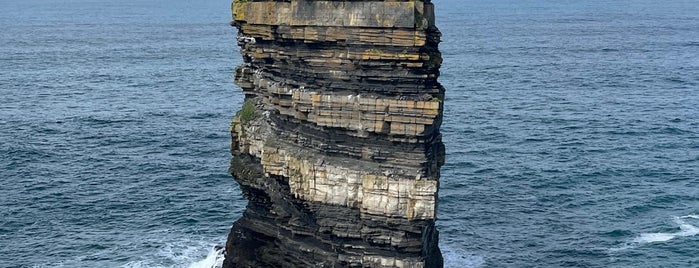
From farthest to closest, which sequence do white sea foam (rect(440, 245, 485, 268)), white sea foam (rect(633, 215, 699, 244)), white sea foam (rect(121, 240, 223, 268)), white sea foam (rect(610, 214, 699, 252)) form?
white sea foam (rect(633, 215, 699, 244)), white sea foam (rect(610, 214, 699, 252)), white sea foam (rect(121, 240, 223, 268)), white sea foam (rect(440, 245, 485, 268))

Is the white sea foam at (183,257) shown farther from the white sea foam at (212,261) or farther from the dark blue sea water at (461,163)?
the dark blue sea water at (461,163)

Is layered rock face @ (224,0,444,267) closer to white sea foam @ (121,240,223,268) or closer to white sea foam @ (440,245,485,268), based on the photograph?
white sea foam @ (440,245,485,268)

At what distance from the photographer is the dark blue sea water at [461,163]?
199ft

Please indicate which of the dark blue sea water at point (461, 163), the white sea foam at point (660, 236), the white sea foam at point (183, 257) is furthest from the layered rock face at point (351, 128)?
the white sea foam at point (660, 236)

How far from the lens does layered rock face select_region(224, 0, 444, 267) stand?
40.7 meters

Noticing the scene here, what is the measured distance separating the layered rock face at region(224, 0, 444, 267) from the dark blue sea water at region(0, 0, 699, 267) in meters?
15.2

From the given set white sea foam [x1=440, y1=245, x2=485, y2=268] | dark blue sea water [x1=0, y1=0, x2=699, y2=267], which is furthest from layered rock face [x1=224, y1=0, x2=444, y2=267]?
dark blue sea water [x1=0, y1=0, x2=699, y2=267]

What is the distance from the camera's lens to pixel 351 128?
42.4 metres

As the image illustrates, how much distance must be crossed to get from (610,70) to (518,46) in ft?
122

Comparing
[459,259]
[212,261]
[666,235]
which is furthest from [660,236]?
[212,261]

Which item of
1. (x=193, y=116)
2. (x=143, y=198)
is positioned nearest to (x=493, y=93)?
(x=193, y=116)

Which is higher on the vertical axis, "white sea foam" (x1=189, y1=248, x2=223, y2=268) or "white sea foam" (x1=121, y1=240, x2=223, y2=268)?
"white sea foam" (x1=189, y1=248, x2=223, y2=268)

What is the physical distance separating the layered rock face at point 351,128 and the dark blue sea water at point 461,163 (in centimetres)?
1520

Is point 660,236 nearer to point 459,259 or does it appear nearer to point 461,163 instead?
point 459,259
